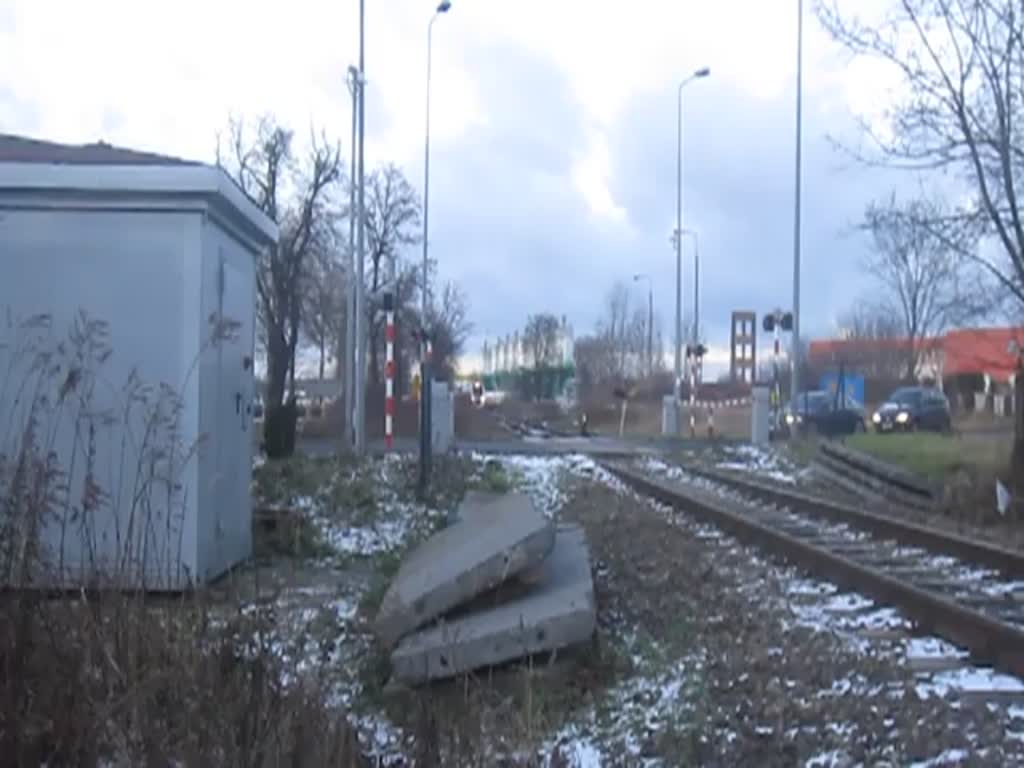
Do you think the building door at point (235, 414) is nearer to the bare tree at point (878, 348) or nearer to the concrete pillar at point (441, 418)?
the concrete pillar at point (441, 418)

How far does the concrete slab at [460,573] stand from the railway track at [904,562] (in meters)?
2.54

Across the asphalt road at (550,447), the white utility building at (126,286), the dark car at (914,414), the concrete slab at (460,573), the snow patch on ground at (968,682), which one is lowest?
the snow patch on ground at (968,682)

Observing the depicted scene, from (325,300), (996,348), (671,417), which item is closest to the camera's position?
(996,348)

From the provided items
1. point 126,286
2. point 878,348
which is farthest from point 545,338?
point 126,286

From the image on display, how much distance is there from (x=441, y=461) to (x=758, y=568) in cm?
1057

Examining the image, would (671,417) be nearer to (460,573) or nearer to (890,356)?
(460,573)

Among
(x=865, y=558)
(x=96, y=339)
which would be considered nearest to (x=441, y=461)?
(x=865, y=558)

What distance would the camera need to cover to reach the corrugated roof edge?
1024 centimetres

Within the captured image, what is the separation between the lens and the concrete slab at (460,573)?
7.87 metres

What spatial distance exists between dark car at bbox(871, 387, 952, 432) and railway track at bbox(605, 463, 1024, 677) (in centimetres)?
2530

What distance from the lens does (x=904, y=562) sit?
1288cm

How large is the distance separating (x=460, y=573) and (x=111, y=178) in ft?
13.9

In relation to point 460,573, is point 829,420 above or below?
above

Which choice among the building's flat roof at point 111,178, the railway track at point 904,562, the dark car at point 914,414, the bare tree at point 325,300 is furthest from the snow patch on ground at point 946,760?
the bare tree at point 325,300
